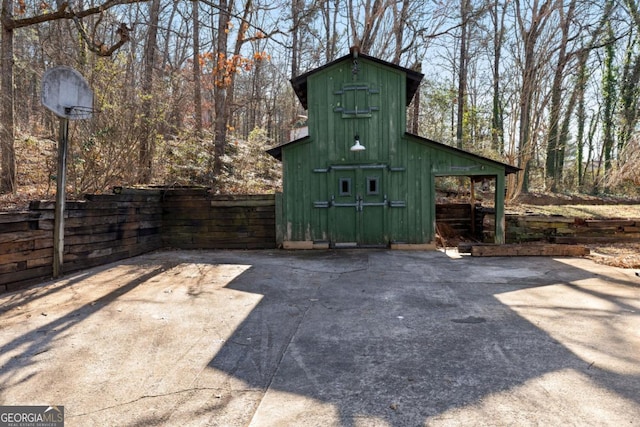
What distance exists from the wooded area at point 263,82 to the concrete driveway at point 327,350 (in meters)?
4.01

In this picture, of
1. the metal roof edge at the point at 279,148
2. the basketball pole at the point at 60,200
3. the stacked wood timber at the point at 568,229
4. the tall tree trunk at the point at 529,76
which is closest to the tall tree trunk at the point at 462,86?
the tall tree trunk at the point at 529,76

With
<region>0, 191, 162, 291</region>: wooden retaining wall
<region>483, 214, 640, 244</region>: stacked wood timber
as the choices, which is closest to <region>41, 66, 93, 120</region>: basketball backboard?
<region>0, 191, 162, 291</region>: wooden retaining wall

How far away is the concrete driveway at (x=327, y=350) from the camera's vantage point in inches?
78.4

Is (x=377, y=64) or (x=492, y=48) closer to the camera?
(x=377, y=64)

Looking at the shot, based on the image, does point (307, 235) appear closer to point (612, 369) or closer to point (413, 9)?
point (612, 369)

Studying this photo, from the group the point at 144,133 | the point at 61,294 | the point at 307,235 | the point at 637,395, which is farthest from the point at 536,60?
the point at 61,294

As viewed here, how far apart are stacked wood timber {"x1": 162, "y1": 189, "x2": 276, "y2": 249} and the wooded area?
1.39m

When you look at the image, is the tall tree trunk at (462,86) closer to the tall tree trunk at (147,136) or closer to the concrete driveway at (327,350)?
the tall tree trunk at (147,136)

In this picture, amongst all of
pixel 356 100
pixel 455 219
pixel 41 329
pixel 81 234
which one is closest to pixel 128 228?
pixel 81 234

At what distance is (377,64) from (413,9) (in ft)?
30.2

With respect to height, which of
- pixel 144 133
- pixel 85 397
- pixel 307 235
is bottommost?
pixel 85 397

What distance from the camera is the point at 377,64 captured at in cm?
817

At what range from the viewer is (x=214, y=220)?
830cm

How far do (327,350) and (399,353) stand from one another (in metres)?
0.54
